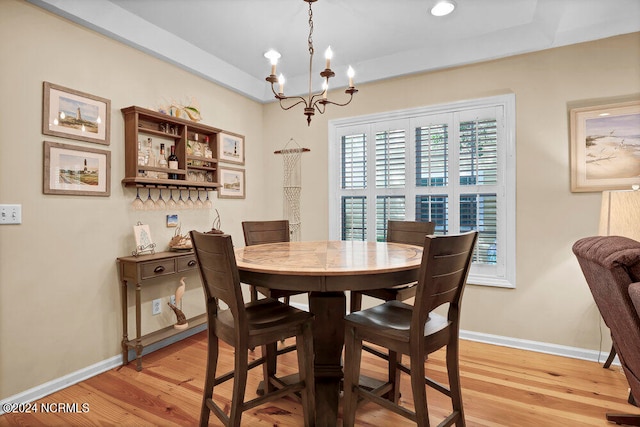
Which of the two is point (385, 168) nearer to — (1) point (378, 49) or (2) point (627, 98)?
(1) point (378, 49)

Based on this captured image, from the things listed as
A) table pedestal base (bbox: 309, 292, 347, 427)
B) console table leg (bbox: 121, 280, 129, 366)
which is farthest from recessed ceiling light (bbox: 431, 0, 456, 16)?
console table leg (bbox: 121, 280, 129, 366)

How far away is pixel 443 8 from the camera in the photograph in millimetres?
2477

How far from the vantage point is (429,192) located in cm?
324

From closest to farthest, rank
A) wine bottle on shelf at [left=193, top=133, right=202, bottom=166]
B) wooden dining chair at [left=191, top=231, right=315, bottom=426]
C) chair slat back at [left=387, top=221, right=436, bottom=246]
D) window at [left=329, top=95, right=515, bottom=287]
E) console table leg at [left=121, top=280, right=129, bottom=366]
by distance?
wooden dining chair at [left=191, top=231, right=315, bottom=426] < console table leg at [left=121, top=280, right=129, bottom=366] < chair slat back at [left=387, top=221, right=436, bottom=246] < window at [left=329, top=95, right=515, bottom=287] < wine bottle on shelf at [left=193, top=133, right=202, bottom=166]

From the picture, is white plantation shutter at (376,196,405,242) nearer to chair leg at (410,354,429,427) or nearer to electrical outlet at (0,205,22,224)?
chair leg at (410,354,429,427)

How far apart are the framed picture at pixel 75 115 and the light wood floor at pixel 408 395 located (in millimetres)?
1665

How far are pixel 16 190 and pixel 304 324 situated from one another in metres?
1.89

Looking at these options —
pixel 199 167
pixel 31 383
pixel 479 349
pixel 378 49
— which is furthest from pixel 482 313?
pixel 31 383

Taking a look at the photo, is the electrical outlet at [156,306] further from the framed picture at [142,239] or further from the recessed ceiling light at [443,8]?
the recessed ceiling light at [443,8]

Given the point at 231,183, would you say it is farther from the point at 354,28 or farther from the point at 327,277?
the point at 327,277

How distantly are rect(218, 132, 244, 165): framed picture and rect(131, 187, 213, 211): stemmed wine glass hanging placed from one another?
0.46 m

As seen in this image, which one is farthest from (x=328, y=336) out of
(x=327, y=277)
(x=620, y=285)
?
(x=620, y=285)

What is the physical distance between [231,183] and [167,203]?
2.73ft

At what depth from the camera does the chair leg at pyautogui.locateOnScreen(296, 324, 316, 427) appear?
1611 millimetres
